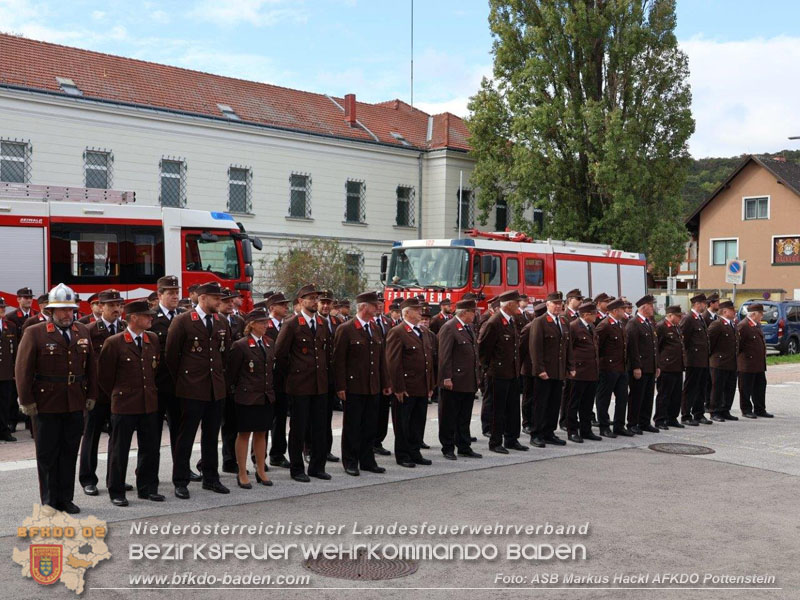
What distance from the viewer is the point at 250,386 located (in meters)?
8.71

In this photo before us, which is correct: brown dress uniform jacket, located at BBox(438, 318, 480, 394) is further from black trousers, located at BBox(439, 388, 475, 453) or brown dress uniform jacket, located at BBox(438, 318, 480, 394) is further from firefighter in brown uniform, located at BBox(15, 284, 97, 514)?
Result: firefighter in brown uniform, located at BBox(15, 284, 97, 514)

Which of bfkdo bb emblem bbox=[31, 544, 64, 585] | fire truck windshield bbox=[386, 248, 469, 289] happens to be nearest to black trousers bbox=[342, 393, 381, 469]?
bfkdo bb emblem bbox=[31, 544, 64, 585]

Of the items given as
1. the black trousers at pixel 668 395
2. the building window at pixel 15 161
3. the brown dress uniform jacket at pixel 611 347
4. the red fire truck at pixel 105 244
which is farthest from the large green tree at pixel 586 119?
the brown dress uniform jacket at pixel 611 347

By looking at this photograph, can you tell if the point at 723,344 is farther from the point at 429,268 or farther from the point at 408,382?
the point at 429,268

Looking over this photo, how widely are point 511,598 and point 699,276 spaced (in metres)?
47.8

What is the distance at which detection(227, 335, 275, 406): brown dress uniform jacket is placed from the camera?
870 cm

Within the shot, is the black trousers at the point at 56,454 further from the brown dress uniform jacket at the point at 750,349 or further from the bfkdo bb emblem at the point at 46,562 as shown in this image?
the brown dress uniform jacket at the point at 750,349

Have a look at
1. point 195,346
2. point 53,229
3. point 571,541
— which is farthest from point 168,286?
point 53,229

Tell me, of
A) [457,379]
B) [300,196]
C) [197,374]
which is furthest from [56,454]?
[300,196]

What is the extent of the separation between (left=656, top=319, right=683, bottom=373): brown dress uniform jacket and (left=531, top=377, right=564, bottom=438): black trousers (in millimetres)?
2460

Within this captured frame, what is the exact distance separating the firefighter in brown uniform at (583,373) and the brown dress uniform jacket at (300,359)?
3.97 meters

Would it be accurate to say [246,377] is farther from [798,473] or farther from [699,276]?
[699,276]

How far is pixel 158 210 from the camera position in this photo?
17.5 metres

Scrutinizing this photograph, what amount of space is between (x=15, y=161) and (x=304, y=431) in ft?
61.7
